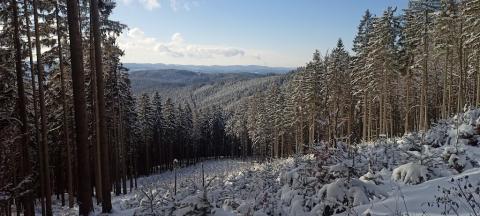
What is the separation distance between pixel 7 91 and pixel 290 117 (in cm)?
4544

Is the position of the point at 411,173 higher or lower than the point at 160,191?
higher

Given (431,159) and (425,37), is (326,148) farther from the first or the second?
(425,37)

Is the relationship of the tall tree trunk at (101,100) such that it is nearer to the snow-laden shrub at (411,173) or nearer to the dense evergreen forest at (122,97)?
the dense evergreen forest at (122,97)

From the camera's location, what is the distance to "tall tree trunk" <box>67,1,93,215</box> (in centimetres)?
1055

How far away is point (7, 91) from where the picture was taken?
1842cm

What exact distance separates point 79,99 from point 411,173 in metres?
8.42

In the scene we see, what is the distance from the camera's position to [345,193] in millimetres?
5078

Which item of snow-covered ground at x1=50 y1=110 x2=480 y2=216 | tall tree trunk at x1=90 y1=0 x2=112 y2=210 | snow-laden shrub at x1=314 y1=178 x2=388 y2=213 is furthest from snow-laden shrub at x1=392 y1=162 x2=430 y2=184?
tall tree trunk at x1=90 y1=0 x2=112 y2=210

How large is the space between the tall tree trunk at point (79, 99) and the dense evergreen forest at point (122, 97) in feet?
0.09

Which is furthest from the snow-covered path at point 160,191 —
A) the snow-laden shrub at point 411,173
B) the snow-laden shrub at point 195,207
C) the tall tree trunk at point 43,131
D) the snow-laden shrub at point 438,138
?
the snow-laden shrub at point 438,138

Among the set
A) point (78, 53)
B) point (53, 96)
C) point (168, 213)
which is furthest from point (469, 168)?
point (53, 96)

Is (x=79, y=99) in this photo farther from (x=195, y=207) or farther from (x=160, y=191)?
(x=195, y=207)

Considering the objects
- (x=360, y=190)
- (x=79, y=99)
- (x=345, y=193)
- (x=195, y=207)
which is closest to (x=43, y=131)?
(x=79, y=99)

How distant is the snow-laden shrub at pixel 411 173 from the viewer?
6163 millimetres
